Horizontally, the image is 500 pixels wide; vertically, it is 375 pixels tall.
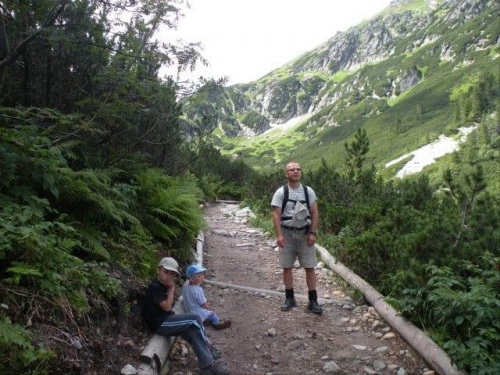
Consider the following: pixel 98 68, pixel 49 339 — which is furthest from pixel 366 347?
pixel 98 68

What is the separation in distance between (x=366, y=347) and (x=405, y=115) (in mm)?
173919

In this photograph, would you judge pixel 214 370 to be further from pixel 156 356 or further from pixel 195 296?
pixel 195 296

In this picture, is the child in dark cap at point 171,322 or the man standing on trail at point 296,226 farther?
the man standing on trail at point 296,226

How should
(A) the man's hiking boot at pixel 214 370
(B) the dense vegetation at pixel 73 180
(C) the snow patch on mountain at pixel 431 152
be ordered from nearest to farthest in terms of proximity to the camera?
1. (B) the dense vegetation at pixel 73 180
2. (A) the man's hiking boot at pixel 214 370
3. (C) the snow patch on mountain at pixel 431 152

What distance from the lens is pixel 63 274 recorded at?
3367 millimetres

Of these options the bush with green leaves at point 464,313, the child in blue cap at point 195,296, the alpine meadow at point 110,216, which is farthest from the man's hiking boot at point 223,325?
the bush with green leaves at point 464,313

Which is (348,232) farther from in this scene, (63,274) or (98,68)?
(63,274)

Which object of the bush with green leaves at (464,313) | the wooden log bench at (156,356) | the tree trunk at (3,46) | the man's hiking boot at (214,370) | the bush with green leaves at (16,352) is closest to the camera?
the bush with green leaves at (16,352)

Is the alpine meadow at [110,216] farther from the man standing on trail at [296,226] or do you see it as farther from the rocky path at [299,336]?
the man standing on trail at [296,226]

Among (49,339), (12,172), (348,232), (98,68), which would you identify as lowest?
(348,232)

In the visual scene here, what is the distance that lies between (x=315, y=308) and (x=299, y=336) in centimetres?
75

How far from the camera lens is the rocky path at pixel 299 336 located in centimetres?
408

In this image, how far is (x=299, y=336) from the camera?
190 inches

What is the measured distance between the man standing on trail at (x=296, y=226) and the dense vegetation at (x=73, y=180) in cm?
185
